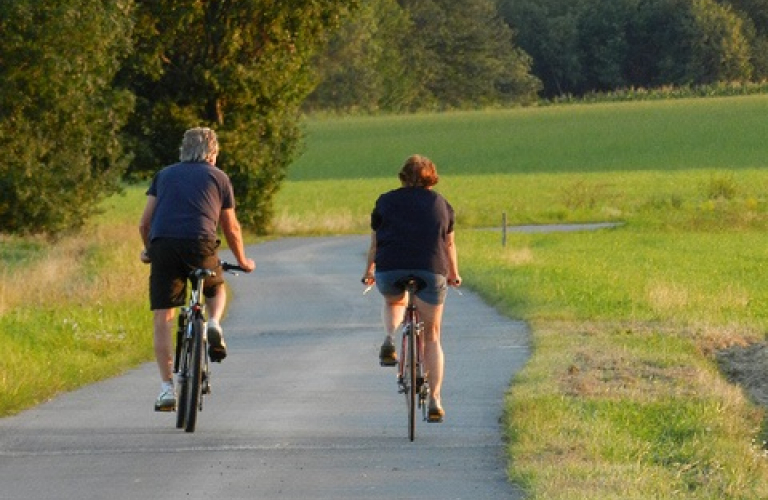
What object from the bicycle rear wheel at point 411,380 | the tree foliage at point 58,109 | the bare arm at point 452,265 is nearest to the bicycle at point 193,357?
the bicycle rear wheel at point 411,380

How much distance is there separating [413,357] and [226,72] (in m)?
33.8

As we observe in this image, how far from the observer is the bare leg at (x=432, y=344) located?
12109mm

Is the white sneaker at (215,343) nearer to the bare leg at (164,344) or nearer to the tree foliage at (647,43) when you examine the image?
the bare leg at (164,344)

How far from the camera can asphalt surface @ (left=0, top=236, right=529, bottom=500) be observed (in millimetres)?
10148

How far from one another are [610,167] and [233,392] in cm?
7407

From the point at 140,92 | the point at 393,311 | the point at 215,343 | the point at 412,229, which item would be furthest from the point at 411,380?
the point at 140,92

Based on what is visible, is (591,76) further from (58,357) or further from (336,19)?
(58,357)

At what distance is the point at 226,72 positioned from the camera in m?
45.2

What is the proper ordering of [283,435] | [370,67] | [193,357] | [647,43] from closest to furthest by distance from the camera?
[193,357], [283,435], [370,67], [647,43]

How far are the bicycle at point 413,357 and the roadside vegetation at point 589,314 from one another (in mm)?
587

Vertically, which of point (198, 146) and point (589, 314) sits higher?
point (198, 146)

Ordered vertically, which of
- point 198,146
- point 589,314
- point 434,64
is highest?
point 198,146

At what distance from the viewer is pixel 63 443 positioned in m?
11.9

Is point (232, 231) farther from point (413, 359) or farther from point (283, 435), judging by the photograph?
point (413, 359)
